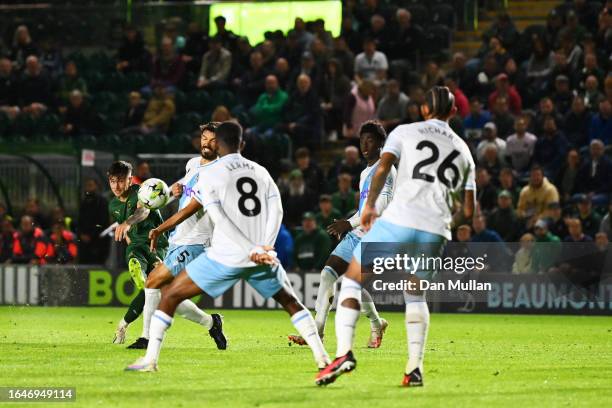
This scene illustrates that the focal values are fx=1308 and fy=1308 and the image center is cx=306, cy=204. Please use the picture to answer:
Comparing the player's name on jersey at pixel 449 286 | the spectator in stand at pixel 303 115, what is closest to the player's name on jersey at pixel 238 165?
the player's name on jersey at pixel 449 286

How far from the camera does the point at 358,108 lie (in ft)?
79.3

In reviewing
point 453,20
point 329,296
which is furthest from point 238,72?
point 329,296

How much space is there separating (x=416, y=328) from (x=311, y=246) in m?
12.0

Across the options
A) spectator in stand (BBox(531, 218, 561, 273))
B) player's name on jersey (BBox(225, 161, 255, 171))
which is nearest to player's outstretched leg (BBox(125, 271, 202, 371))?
player's name on jersey (BBox(225, 161, 255, 171))

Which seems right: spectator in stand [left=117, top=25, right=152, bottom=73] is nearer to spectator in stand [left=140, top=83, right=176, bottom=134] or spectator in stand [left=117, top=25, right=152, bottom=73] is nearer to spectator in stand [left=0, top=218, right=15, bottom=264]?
spectator in stand [left=140, top=83, right=176, bottom=134]

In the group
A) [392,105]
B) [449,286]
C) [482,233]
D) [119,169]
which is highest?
[119,169]

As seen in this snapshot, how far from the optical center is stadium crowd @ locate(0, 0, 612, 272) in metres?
21.8

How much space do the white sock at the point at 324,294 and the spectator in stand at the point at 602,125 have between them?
31.4 ft

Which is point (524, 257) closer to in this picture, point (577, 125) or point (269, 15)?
point (577, 125)

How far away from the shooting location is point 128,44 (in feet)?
93.1

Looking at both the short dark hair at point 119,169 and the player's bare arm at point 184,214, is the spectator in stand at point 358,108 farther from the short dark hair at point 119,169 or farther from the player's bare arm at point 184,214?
the player's bare arm at point 184,214

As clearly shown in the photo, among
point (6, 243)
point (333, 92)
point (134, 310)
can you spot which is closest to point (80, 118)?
point (6, 243)

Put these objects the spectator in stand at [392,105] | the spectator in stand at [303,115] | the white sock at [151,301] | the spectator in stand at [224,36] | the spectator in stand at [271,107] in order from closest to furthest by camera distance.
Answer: the white sock at [151,301]
the spectator in stand at [392,105]
the spectator in stand at [303,115]
the spectator in stand at [271,107]
the spectator in stand at [224,36]

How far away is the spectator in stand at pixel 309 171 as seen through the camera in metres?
23.3
